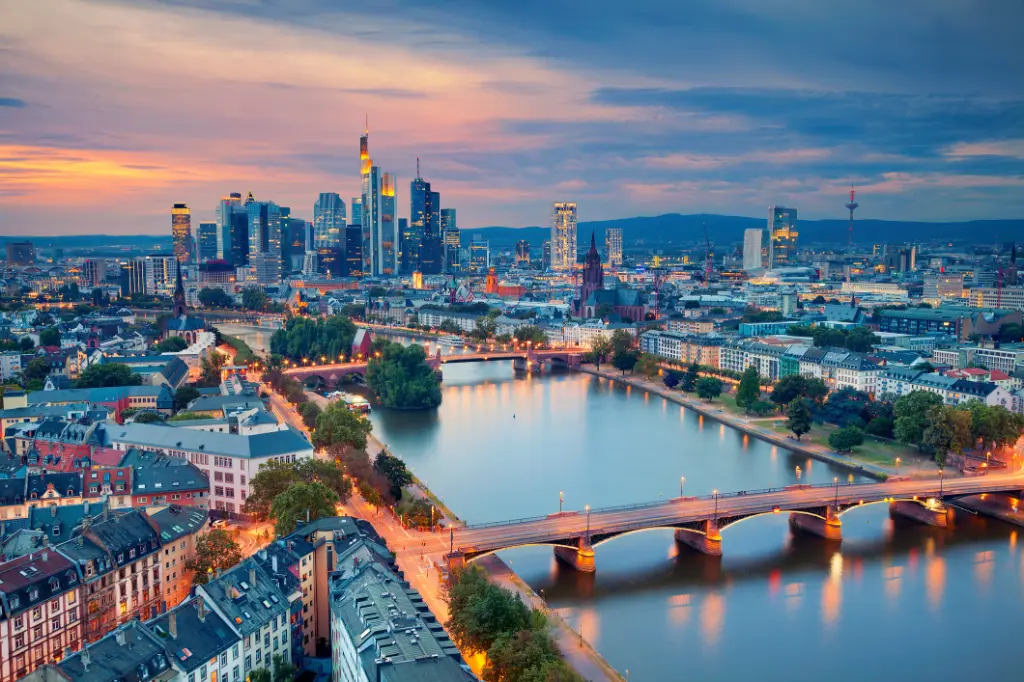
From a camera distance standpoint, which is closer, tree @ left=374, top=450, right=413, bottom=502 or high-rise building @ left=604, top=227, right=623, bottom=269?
tree @ left=374, top=450, right=413, bottom=502

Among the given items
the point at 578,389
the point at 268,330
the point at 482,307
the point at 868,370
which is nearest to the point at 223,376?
the point at 578,389

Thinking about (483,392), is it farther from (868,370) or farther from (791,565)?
(791,565)

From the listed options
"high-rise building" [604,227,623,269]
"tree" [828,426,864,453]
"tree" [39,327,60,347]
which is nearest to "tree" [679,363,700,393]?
"tree" [828,426,864,453]

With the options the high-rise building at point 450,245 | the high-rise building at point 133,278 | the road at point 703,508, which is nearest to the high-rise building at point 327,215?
the high-rise building at point 450,245

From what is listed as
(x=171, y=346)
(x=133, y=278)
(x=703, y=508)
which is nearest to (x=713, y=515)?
(x=703, y=508)

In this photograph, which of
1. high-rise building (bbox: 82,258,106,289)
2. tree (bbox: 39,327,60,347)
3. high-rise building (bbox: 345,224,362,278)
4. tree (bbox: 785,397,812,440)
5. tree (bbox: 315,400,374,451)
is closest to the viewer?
tree (bbox: 315,400,374,451)

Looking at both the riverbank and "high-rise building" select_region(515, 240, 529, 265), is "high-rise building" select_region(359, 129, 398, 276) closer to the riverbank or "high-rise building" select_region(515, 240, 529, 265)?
"high-rise building" select_region(515, 240, 529, 265)
